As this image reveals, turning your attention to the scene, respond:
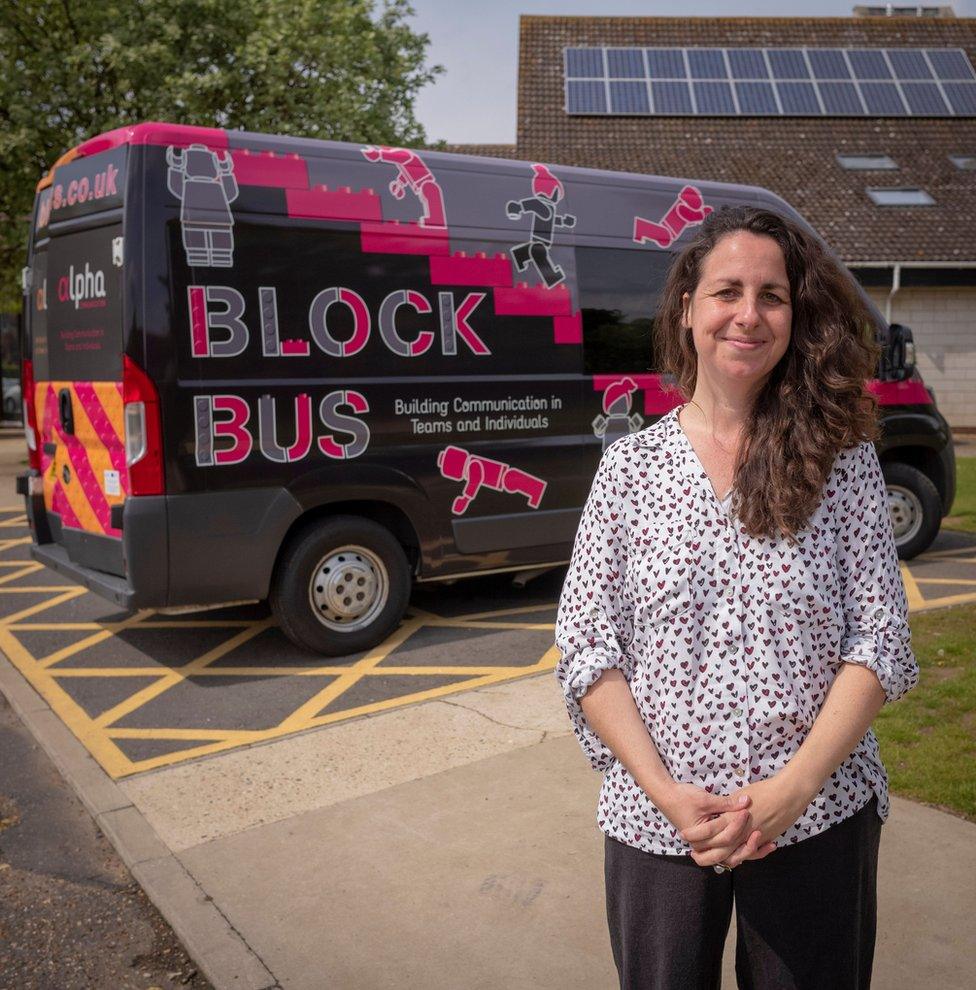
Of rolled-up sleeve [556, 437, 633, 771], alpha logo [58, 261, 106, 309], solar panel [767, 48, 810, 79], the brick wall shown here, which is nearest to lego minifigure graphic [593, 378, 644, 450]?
alpha logo [58, 261, 106, 309]

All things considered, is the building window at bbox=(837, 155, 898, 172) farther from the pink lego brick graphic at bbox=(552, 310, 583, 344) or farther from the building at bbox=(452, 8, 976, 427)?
the pink lego brick graphic at bbox=(552, 310, 583, 344)

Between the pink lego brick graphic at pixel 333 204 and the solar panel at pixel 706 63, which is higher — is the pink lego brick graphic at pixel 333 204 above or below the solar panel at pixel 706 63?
below

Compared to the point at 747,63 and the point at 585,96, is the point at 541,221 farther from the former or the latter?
the point at 747,63

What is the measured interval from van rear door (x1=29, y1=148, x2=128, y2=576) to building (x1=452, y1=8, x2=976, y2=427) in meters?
17.6

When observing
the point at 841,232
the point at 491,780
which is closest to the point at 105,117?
the point at 841,232

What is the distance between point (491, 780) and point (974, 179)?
899 inches

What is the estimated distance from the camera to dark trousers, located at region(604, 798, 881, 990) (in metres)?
1.98

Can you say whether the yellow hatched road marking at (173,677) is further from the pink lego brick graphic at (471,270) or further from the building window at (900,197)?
the building window at (900,197)

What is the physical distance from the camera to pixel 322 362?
6.30m

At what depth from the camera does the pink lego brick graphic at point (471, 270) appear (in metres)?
6.71

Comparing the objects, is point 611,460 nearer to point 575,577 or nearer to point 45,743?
point 575,577

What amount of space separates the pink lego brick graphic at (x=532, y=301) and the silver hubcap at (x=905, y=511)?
343 centimetres

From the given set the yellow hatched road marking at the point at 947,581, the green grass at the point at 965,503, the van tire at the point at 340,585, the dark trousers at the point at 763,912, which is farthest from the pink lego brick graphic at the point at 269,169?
the green grass at the point at 965,503

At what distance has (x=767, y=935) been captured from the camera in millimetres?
1992
